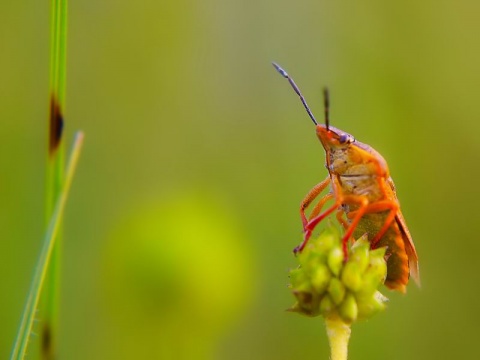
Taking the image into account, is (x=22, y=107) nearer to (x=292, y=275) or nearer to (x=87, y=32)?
(x=87, y=32)

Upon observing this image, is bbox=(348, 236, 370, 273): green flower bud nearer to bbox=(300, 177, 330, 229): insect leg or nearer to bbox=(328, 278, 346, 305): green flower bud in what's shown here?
bbox=(328, 278, 346, 305): green flower bud

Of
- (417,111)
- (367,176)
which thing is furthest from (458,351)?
(367,176)

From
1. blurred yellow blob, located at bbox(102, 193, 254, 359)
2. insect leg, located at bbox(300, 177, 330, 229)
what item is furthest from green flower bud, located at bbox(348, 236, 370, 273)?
blurred yellow blob, located at bbox(102, 193, 254, 359)

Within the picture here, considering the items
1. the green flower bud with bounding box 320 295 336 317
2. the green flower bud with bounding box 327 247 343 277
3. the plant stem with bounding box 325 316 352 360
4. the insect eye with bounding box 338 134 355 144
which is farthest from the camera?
the insect eye with bounding box 338 134 355 144

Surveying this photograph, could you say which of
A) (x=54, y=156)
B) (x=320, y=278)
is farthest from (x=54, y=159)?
(x=320, y=278)

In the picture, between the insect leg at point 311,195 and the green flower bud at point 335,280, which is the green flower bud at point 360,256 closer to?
the green flower bud at point 335,280

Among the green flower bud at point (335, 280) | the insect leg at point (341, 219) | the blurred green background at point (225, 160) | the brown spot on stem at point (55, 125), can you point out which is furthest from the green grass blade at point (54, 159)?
the blurred green background at point (225, 160)
